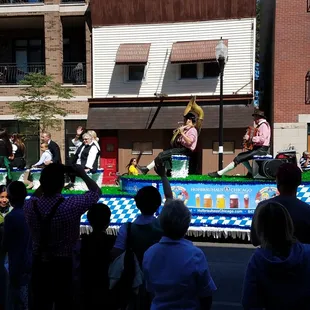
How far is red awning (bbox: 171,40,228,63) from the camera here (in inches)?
741

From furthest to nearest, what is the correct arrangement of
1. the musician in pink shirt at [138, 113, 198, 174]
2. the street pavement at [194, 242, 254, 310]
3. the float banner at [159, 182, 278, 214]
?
the musician in pink shirt at [138, 113, 198, 174] → the float banner at [159, 182, 278, 214] → the street pavement at [194, 242, 254, 310]

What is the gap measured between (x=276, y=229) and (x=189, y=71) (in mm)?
18035

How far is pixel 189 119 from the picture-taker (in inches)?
400

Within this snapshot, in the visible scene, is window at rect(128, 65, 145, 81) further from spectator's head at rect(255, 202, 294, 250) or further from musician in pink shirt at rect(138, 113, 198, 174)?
spectator's head at rect(255, 202, 294, 250)

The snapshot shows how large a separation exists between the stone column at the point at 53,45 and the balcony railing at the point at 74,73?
49 cm

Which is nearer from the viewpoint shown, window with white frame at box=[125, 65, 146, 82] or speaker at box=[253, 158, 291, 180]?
speaker at box=[253, 158, 291, 180]

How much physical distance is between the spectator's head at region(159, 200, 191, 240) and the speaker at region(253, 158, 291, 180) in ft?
21.0

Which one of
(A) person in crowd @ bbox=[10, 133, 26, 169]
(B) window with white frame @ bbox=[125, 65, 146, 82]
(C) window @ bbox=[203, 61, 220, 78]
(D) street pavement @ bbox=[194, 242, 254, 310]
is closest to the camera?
(D) street pavement @ bbox=[194, 242, 254, 310]

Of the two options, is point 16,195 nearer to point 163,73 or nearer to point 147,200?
point 147,200

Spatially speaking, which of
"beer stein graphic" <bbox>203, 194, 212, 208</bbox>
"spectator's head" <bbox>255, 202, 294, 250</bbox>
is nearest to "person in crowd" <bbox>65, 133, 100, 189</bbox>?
"beer stein graphic" <bbox>203, 194, 212, 208</bbox>

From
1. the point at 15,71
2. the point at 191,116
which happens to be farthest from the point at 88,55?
the point at 191,116

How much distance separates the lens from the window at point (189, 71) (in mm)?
20016

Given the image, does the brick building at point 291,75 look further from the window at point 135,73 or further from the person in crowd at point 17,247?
the person in crowd at point 17,247

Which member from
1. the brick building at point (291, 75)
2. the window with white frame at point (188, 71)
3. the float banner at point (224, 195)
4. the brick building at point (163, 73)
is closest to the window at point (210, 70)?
the brick building at point (163, 73)
